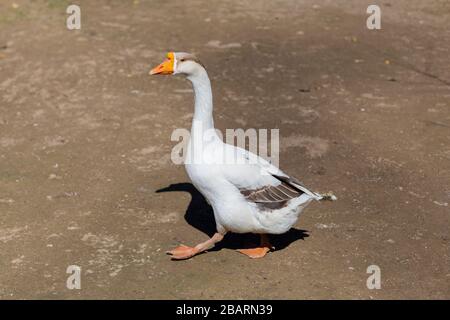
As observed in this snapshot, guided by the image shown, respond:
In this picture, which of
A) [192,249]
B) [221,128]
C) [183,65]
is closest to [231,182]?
[192,249]

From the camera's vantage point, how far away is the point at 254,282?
680 centimetres

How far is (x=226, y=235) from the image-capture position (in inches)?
304

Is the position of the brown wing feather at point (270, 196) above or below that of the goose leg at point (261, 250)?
above

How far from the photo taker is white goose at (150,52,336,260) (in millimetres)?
6879

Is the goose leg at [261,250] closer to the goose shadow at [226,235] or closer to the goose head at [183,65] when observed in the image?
→ the goose shadow at [226,235]

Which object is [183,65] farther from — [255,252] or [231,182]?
[255,252]

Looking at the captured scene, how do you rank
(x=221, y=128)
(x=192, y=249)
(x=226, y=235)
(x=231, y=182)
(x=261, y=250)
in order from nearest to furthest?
(x=231, y=182)
(x=192, y=249)
(x=261, y=250)
(x=226, y=235)
(x=221, y=128)

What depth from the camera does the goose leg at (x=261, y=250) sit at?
23.5 ft

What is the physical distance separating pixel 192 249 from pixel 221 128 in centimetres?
300

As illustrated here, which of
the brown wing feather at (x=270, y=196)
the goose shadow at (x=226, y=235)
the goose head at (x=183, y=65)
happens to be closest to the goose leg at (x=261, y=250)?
the goose shadow at (x=226, y=235)

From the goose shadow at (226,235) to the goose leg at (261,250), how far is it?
0.44 feet

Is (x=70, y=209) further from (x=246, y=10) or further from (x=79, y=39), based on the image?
(x=246, y=10)

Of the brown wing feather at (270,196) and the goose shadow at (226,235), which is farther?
the goose shadow at (226,235)
